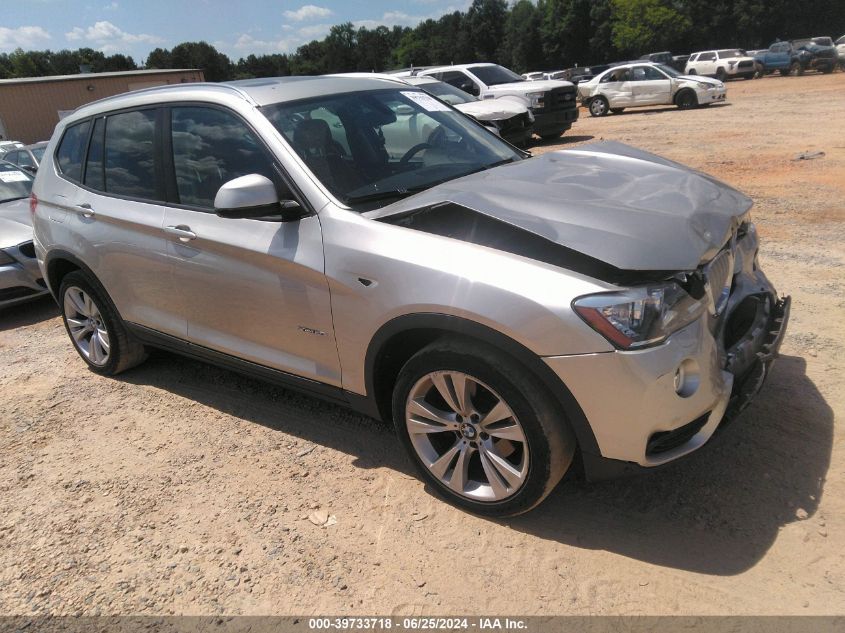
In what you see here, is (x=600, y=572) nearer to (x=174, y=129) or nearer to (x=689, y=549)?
(x=689, y=549)

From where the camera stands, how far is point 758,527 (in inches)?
106

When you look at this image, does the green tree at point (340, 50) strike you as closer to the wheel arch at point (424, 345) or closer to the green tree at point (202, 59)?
the green tree at point (202, 59)

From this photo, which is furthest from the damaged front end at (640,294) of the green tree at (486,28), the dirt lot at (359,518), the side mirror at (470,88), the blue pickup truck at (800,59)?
the green tree at (486,28)

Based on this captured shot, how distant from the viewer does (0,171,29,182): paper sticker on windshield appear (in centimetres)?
813

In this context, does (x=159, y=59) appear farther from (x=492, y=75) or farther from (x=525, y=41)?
(x=492, y=75)

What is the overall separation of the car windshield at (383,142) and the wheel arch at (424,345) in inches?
28.3

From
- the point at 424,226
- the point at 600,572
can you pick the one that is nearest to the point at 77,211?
the point at 424,226

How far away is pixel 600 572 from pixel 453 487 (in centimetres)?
72

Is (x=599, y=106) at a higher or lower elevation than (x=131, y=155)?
lower

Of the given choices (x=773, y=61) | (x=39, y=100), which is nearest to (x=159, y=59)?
(x=39, y=100)

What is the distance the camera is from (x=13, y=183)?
26.5 feet

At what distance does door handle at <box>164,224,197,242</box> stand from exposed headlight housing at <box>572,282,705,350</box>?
219cm

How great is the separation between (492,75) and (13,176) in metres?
11.4

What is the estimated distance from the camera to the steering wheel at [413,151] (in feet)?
11.7
